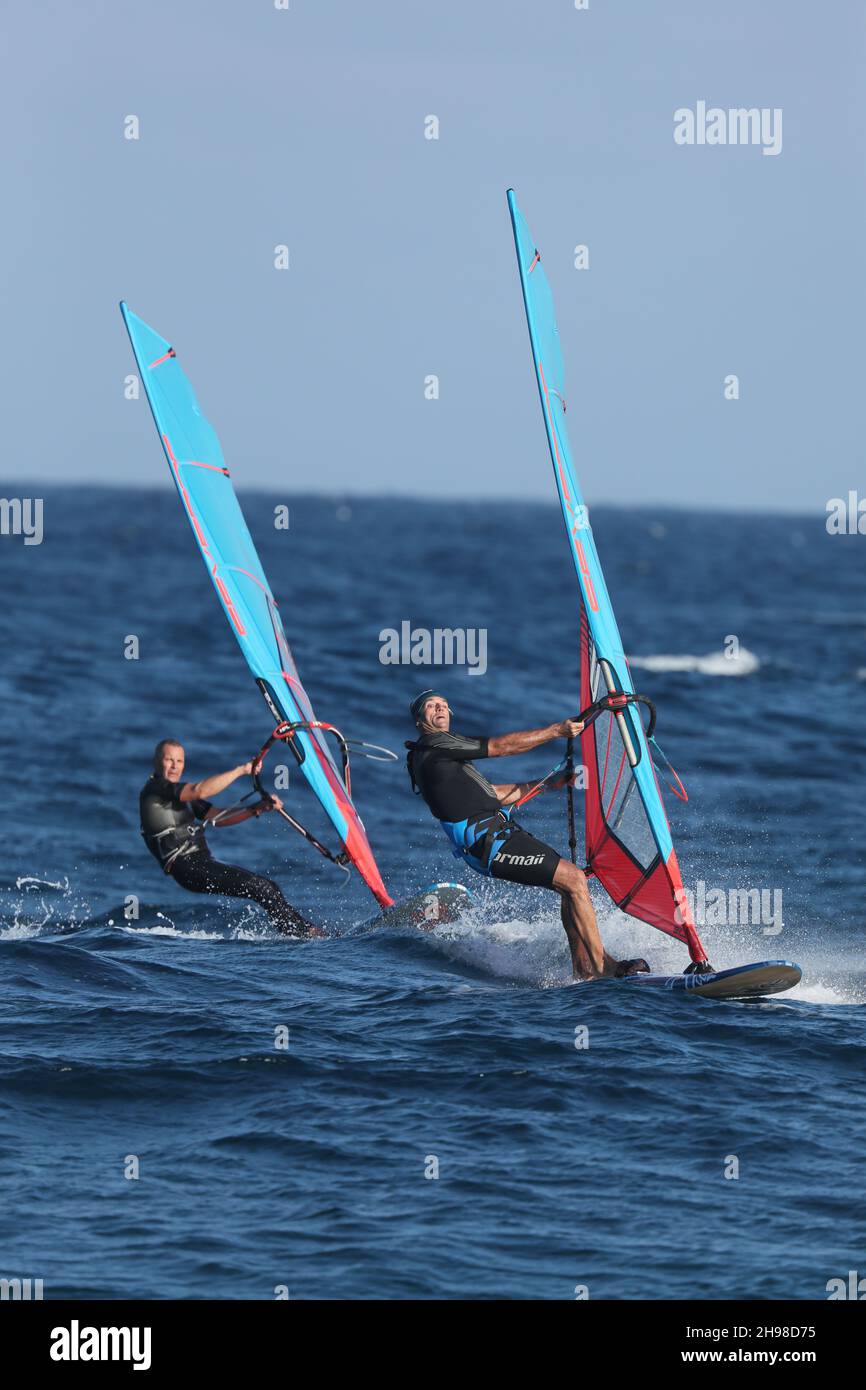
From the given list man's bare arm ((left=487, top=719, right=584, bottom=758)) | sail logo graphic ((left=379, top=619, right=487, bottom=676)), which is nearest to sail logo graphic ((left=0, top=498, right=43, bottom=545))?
sail logo graphic ((left=379, top=619, right=487, bottom=676))

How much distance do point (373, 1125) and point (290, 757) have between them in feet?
46.4

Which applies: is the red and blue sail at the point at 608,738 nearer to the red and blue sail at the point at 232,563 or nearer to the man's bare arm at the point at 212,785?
the red and blue sail at the point at 232,563

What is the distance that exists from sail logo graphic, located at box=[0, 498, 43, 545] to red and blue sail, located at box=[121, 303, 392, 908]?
3530 centimetres

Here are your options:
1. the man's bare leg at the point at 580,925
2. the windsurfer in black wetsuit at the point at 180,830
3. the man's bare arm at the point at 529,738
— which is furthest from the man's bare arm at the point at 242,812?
the man's bare leg at the point at 580,925

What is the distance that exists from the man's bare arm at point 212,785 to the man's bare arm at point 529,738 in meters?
1.86

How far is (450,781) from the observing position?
1047 centimetres

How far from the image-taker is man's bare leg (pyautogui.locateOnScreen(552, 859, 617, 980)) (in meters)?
10.5

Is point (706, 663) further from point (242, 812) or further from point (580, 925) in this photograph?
point (580, 925)

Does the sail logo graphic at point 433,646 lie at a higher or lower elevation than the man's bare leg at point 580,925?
higher

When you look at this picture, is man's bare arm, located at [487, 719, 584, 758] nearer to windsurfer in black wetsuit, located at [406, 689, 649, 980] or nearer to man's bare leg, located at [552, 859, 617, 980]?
windsurfer in black wetsuit, located at [406, 689, 649, 980]

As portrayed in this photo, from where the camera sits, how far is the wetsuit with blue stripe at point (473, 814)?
10.4m

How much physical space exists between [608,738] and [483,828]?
53.7 inches

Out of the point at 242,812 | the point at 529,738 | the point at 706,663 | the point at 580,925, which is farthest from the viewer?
the point at 706,663
